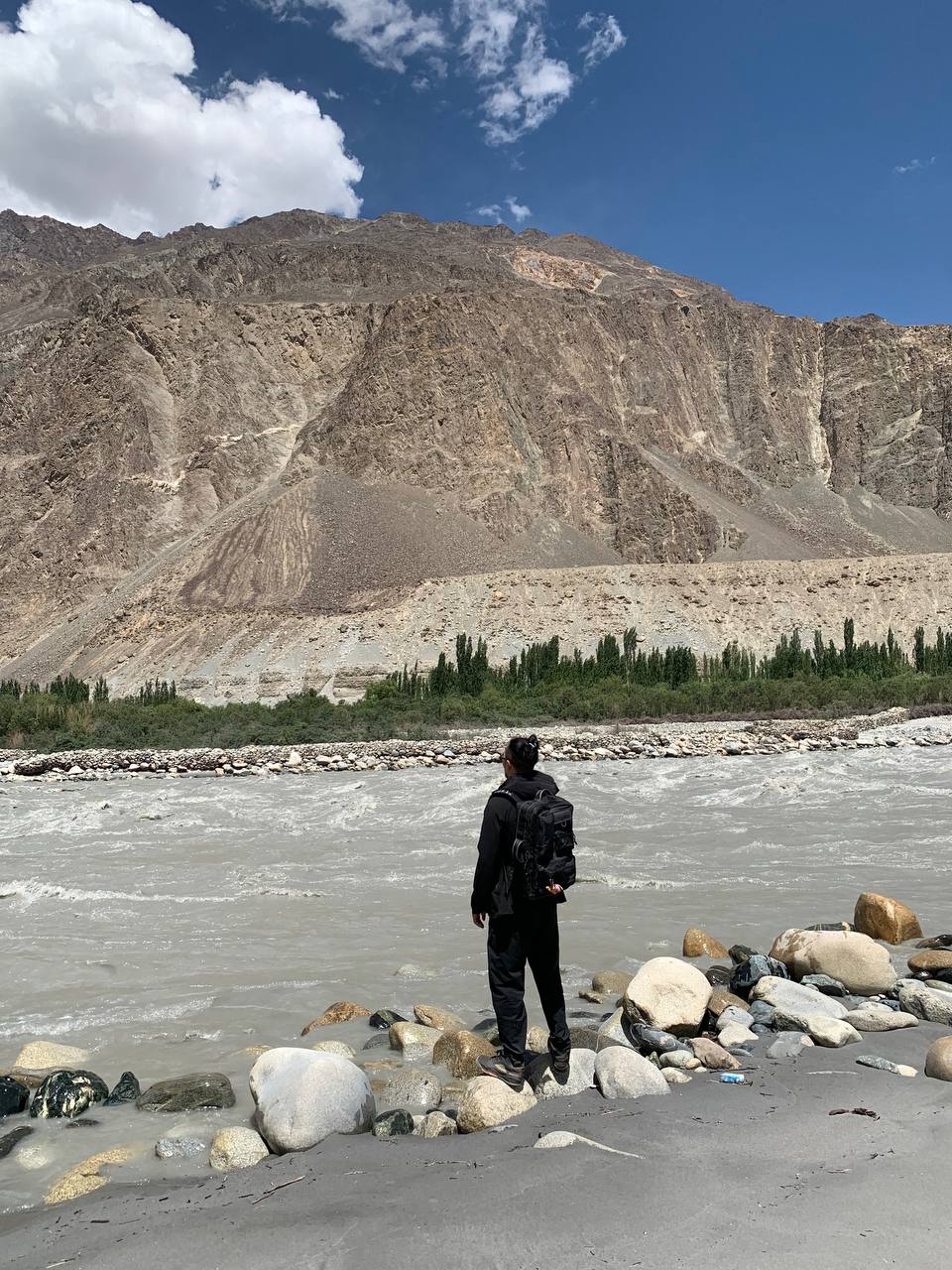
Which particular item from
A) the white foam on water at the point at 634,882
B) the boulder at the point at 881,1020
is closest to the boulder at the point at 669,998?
the boulder at the point at 881,1020

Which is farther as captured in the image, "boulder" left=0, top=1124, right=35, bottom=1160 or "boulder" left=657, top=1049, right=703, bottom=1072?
"boulder" left=657, top=1049, right=703, bottom=1072

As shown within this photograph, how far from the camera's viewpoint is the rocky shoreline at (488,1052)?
3.95 meters

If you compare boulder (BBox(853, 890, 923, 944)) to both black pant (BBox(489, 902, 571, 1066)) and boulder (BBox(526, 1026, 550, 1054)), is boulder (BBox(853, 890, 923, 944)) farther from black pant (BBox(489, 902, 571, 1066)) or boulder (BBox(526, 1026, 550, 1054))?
black pant (BBox(489, 902, 571, 1066))

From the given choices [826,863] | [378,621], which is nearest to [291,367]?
[378,621]

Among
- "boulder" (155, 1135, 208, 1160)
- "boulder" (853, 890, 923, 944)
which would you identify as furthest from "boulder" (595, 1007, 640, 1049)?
"boulder" (853, 890, 923, 944)

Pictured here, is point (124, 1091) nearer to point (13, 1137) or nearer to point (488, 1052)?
point (13, 1137)

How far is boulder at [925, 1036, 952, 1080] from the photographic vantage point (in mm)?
4121

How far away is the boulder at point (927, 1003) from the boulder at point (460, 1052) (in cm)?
242

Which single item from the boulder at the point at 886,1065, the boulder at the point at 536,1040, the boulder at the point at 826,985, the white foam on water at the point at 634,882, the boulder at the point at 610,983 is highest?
the boulder at the point at 886,1065

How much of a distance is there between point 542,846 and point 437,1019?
182 centimetres

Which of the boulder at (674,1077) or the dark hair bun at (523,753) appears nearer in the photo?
the boulder at (674,1077)

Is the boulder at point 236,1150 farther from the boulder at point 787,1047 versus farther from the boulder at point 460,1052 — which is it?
the boulder at point 787,1047

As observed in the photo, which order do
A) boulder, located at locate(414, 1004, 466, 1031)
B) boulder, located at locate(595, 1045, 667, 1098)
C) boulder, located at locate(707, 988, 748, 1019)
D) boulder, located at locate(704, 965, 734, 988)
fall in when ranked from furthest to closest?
boulder, located at locate(704, 965, 734, 988)
boulder, located at locate(414, 1004, 466, 1031)
boulder, located at locate(707, 988, 748, 1019)
boulder, located at locate(595, 1045, 667, 1098)

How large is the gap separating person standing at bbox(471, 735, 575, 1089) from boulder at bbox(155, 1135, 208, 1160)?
4.52 ft
